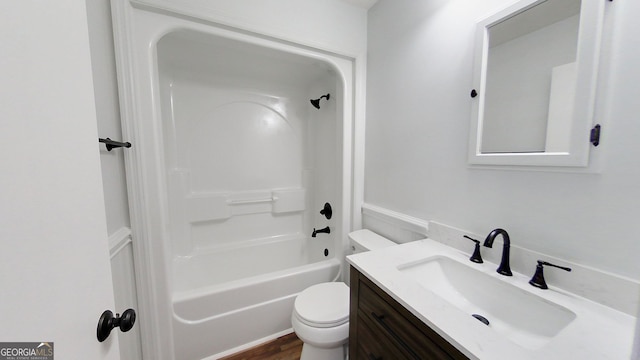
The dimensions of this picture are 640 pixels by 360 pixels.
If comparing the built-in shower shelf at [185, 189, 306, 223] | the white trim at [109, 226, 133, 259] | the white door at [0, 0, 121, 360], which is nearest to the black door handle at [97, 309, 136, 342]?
the white door at [0, 0, 121, 360]

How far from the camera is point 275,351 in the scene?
4.67 feet

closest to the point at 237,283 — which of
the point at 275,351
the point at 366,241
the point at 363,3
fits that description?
the point at 275,351

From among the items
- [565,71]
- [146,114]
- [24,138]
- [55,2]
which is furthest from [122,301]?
[565,71]

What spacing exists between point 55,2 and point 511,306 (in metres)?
1.41

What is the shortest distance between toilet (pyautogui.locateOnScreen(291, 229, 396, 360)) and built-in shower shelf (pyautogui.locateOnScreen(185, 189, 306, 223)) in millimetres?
1133

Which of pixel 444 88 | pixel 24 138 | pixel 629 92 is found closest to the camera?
pixel 24 138

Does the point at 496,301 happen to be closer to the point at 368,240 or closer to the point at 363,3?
the point at 368,240

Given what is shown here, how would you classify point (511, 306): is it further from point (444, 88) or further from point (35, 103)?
point (35, 103)

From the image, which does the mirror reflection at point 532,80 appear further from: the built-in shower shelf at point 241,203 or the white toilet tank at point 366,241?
the built-in shower shelf at point 241,203

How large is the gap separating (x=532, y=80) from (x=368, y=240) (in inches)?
44.6

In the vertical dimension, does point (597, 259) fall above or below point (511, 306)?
above

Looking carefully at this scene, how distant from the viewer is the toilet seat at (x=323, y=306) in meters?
1.13

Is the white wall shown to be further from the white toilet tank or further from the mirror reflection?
the white toilet tank

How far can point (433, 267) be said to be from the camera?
0.98 metres
